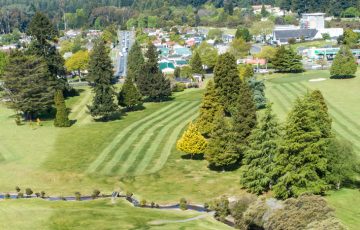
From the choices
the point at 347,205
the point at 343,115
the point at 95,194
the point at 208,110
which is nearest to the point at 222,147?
the point at 208,110

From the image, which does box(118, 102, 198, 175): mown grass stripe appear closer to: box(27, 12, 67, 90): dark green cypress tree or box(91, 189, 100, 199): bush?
box(91, 189, 100, 199): bush

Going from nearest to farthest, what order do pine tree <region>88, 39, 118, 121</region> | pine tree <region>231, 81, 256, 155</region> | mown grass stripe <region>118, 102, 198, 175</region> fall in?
pine tree <region>231, 81, 256, 155</region>
mown grass stripe <region>118, 102, 198, 175</region>
pine tree <region>88, 39, 118, 121</region>

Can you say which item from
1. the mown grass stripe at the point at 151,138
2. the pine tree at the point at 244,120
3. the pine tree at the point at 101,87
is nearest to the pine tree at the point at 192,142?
the pine tree at the point at 244,120

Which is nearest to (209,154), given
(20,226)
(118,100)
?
(20,226)

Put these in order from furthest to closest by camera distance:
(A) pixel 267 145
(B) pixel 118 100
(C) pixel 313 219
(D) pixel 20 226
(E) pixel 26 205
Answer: (B) pixel 118 100, (A) pixel 267 145, (E) pixel 26 205, (D) pixel 20 226, (C) pixel 313 219

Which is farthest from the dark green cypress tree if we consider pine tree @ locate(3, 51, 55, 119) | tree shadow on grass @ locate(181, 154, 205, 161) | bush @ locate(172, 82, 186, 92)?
tree shadow on grass @ locate(181, 154, 205, 161)

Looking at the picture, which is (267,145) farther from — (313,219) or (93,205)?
(93,205)

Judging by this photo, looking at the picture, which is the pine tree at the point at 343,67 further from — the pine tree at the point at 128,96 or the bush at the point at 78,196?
the bush at the point at 78,196
